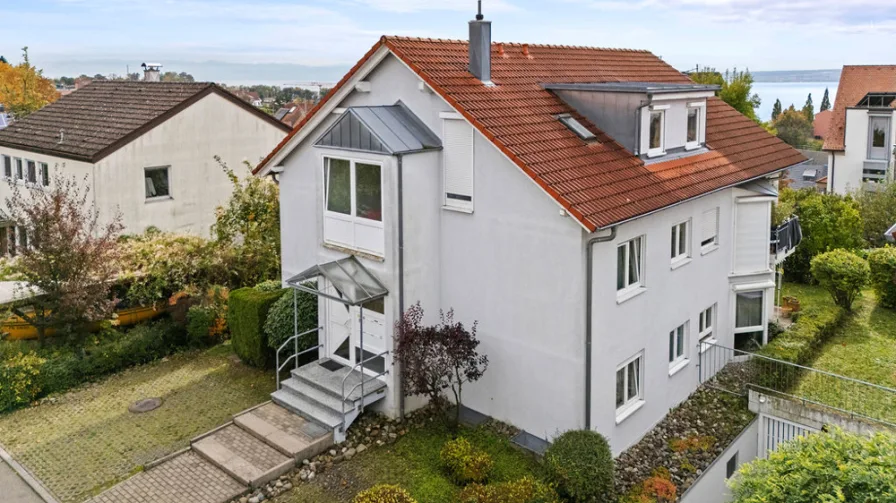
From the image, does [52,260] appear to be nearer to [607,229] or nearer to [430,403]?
[430,403]

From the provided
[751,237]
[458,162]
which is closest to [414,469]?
[458,162]

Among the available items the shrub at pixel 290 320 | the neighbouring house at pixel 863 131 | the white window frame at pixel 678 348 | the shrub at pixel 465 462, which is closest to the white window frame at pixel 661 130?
the white window frame at pixel 678 348

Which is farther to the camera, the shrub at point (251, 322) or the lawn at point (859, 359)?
the shrub at point (251, 322)

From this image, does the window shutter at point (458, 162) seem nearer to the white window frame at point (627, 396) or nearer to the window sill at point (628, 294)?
the window sill at point (628, 294)

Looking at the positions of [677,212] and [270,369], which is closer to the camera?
[677,212]

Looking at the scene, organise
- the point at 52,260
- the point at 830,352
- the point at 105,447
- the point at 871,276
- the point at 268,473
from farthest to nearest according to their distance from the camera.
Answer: the point at 871,276
the point at 830,352
the point at 52,260
the point at 105,447
the point at 268,473

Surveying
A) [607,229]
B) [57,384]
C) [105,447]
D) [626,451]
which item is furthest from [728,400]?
[57,384]
